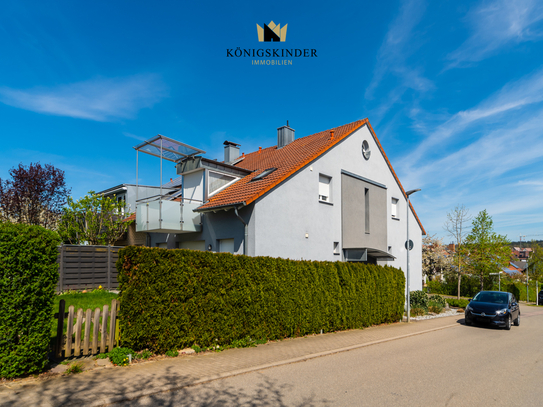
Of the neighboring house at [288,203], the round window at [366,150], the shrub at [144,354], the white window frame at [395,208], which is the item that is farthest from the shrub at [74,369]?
the white window frame at [395,208]

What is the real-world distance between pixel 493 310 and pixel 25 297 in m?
16.5

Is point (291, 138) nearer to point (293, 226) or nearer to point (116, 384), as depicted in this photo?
point (293, 226)

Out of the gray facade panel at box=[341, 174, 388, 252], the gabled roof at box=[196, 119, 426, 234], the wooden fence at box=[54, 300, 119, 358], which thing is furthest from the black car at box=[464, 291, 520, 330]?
the wooden fence at box=[54, 300, 119, 358]

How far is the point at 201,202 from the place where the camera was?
16.1 meters

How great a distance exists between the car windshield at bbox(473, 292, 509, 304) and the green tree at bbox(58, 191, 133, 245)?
17.9 m

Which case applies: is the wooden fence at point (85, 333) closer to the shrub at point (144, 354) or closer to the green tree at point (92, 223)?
the shrub at point (144, 354)

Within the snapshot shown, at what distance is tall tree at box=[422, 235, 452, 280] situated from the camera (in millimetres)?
46281

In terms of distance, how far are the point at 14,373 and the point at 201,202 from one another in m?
10.8

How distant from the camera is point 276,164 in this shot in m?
17.5

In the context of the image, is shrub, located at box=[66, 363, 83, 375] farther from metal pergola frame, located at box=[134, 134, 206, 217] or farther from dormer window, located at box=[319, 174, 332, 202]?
dormer window, located at box=[319, 174, 332, 202]

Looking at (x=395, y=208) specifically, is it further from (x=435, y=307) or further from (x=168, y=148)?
(x=168, y=148)

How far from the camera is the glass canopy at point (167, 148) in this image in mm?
16219

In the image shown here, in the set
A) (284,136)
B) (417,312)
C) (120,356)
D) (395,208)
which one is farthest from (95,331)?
(395,208)

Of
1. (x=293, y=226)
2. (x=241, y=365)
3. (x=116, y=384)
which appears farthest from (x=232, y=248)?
(x=116, y=384)
